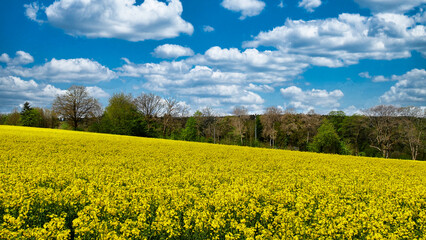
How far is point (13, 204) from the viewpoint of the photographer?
8.19 meters

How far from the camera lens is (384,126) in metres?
63.1

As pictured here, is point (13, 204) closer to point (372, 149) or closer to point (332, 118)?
point (372, 149)

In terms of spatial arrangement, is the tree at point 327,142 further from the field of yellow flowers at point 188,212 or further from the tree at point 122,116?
the field of yellow flowers at point 188,212

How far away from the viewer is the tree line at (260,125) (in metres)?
60.6

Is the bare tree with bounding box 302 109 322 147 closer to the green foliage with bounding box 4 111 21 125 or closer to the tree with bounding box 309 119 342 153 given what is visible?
the tree with bounding box 309 119 342 153

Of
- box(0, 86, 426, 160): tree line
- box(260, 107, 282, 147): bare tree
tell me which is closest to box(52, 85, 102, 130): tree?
box(0, 86, 426, 160): tree line

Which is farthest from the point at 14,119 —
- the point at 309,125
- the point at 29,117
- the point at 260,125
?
the point at 309,125

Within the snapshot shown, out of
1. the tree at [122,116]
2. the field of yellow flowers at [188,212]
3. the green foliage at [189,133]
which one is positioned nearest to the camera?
the field of yellow flowers at [188,212]

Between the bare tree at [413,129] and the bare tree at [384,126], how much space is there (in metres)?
1.94

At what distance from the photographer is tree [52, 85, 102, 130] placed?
72.4 m

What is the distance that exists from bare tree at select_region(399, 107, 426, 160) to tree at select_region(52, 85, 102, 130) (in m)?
73.2

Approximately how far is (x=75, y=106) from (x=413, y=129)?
77.2 metres

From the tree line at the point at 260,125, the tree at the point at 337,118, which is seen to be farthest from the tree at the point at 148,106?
the tree at the point at 337,118

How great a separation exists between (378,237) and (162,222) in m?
4.91
